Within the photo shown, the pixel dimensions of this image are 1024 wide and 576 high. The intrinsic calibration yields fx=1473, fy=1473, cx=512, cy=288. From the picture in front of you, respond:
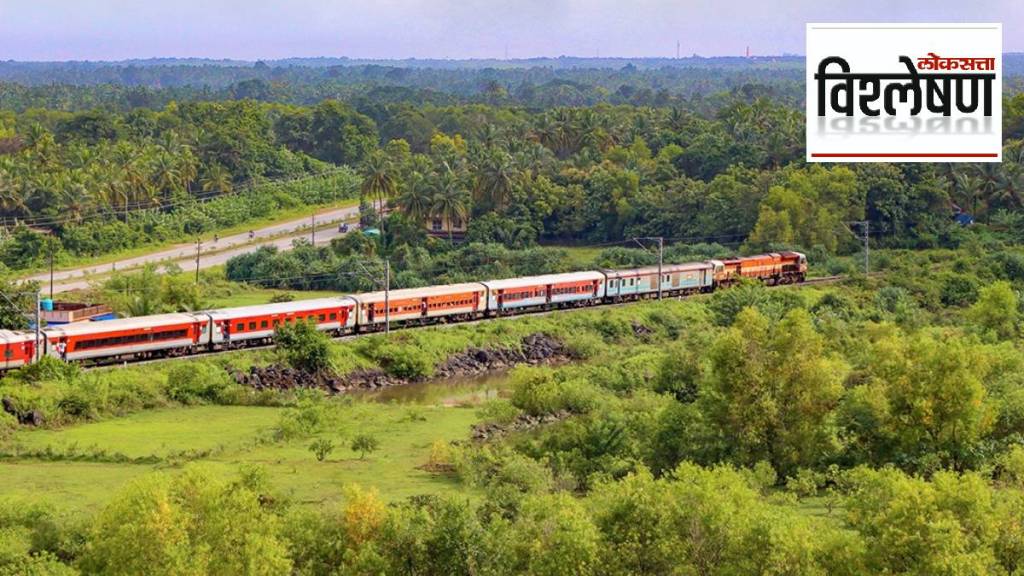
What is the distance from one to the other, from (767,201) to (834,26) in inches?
1663

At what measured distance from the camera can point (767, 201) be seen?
8738cm

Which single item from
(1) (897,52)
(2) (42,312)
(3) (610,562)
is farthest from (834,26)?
(2) (42,312)

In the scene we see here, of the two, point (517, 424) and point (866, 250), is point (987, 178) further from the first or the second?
point (517, 424)

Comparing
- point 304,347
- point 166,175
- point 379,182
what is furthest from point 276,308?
point 166,175

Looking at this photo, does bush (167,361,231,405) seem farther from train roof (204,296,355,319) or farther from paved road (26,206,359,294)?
paved road (26,206,359,294)

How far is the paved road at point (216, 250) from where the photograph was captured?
80.6 metres

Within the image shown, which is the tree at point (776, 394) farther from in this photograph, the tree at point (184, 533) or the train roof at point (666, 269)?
the train roof at point (666, 269)

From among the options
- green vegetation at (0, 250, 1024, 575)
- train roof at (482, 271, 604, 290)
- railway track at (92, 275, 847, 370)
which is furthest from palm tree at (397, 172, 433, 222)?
green vegetation at (0, 250, 1024, 575)

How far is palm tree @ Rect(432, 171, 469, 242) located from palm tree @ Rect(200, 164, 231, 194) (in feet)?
78.4

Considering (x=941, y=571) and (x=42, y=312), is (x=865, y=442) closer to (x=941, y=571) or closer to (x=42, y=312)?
(x=941, y=571)

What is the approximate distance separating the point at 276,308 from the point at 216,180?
172 feet

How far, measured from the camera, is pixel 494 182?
95.1 metres

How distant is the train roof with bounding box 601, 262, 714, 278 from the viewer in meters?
73.2

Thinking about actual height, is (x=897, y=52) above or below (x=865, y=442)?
above
